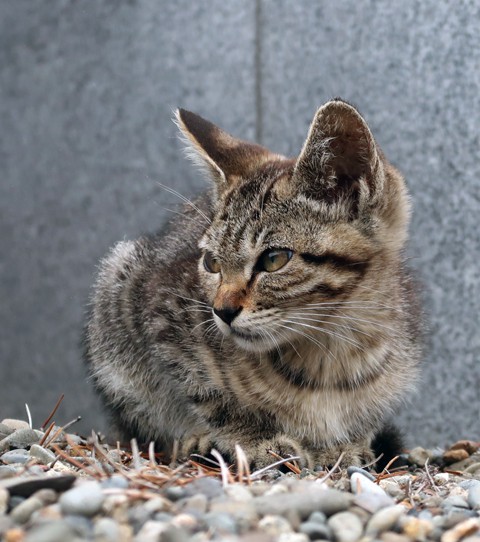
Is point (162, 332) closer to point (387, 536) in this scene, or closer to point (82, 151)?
point (387, 536)

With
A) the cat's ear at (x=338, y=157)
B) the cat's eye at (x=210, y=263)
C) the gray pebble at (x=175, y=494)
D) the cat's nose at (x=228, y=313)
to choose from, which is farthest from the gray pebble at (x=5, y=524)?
the cat's ear at (x=338, y=157)

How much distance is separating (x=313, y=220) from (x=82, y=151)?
7.23ft

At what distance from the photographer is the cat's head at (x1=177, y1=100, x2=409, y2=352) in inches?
93.2

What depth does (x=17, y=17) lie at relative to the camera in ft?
13.8

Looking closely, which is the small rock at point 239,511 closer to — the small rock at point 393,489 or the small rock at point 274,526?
the small rock at point 274,526

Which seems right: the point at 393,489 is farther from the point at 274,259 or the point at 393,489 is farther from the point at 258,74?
the point at 258,74

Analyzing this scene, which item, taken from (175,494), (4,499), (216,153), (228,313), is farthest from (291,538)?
(216,153)

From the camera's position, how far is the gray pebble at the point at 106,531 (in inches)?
52.1

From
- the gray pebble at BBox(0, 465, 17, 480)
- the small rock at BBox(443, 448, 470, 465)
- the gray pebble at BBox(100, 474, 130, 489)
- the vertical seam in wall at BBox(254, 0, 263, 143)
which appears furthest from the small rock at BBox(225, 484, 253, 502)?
the vertical seam in wall at BBox(254, 0, 263, 143)

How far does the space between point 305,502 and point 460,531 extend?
1.05ft

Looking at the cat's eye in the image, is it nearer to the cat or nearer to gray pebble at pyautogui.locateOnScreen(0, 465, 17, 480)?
the cat

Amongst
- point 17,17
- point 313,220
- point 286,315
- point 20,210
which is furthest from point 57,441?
point 17,17

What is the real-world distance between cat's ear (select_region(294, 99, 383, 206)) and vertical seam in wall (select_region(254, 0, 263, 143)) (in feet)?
6.05

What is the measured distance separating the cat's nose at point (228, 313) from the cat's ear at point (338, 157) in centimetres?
48
